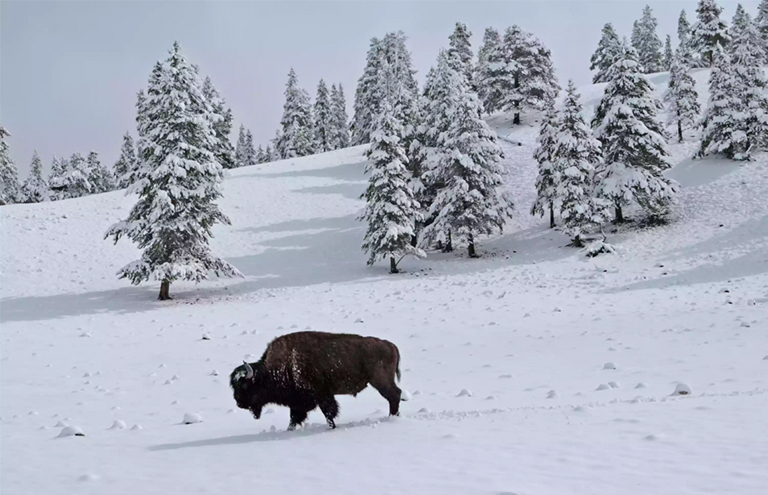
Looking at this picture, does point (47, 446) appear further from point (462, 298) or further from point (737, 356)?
point (462, 298)

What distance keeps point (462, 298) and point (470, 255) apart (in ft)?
37.7

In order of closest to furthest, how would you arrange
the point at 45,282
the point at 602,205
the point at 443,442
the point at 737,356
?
the point at 443,442, the point at 737,356, the point at 45,282, the point at 602,205

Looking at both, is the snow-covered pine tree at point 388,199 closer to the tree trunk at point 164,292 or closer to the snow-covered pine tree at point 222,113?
the tree trunk at point 164,292

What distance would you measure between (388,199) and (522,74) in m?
32.3

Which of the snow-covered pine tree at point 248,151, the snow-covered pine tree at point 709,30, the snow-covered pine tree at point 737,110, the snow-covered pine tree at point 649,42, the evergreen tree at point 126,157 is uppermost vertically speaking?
the snow-covered pine tree at point 649,42

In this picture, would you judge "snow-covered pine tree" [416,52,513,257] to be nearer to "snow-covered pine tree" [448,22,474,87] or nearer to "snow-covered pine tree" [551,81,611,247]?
"snow-covered pine tree" [551,81,611,247]

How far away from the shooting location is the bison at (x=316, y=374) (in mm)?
7039

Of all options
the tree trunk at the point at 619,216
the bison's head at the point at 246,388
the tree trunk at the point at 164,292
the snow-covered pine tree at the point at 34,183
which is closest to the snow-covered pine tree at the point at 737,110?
the tree trunk at the point at 619,216

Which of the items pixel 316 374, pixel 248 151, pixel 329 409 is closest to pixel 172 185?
pixel 316 374

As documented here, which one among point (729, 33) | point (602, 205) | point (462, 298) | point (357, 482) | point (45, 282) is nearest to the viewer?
point (357, 482)

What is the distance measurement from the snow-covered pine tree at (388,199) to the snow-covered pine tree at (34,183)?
76794 mm

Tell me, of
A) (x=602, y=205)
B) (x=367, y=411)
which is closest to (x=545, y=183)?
(x=602, y=205)

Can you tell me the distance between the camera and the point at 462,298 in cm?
2267

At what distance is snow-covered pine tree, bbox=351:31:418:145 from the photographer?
209 ft
